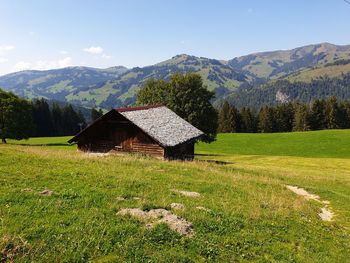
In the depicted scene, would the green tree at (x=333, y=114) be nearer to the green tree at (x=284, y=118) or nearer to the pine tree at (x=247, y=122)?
the green tree at (x=284, y=118)

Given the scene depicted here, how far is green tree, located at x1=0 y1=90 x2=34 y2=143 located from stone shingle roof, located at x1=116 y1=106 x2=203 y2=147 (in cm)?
4640

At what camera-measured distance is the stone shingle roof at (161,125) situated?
3809 centimetres

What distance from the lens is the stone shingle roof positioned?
125ft

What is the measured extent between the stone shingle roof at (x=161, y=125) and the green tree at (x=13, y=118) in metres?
46.4

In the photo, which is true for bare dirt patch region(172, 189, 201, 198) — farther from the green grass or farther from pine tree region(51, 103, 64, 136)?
pine tree region(51, 103, 64, 136)

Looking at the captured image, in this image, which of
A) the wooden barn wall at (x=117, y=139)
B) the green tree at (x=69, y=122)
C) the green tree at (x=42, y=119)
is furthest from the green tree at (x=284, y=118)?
the wooden barn wall at (x=117, y=139)

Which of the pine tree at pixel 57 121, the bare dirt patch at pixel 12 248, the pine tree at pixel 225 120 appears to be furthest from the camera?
the pine tree at pixel 57 121

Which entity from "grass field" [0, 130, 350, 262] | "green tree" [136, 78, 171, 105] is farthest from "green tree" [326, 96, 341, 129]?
"grass field" [0, 130, 350, 262]

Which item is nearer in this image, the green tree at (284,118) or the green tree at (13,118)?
the green tree at (13,118)

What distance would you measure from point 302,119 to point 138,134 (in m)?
98.7

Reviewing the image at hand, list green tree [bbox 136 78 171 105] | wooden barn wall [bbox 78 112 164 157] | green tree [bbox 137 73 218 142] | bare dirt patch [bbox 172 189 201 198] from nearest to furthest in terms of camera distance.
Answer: bare dirt patch [bbox 172 189 201 198]
wooden barn wall [bbox 78 112 164 157]
green tree [bbox 137 73 218 142]
green tree [bbox 136 78 171 105]

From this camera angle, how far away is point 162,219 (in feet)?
41.2

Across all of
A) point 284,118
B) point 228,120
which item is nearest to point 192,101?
point 228,120

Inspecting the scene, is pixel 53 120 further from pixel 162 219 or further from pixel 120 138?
pixel 162 219
